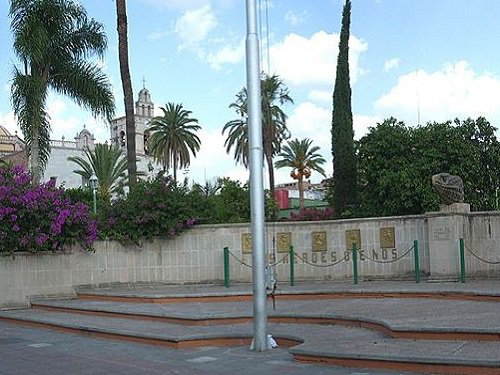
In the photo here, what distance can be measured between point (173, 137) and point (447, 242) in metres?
43.2

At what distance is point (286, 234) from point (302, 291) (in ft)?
13.5

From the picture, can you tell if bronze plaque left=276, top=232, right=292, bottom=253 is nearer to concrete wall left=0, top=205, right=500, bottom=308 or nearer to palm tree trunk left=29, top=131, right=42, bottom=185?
concrete wall left=0, top=205, right=500, bottom=308

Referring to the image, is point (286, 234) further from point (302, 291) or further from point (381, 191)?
point (381, 191)

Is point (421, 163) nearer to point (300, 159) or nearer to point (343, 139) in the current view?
point (343, 139)

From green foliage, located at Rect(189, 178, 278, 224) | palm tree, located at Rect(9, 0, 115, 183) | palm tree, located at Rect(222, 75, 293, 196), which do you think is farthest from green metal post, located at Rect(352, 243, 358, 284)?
palm tree, located at Rect(222, 75, 293, 196)

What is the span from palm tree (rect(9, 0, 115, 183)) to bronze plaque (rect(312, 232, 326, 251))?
35.7 ft

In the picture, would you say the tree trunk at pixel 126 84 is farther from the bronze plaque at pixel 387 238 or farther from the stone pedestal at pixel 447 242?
the stone pedestal at pixel 447 242

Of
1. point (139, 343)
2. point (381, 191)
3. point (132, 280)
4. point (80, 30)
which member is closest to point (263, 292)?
point (139, 343)

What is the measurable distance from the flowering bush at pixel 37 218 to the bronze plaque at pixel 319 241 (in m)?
6.57

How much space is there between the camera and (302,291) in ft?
52.1

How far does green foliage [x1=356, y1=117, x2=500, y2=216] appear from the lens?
26.2 metres

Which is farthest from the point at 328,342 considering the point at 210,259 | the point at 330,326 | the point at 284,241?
the point at 210,259

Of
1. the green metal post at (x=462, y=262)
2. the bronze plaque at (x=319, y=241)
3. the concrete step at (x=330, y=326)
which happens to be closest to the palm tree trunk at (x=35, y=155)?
the concrete step at (x=330, y=326)

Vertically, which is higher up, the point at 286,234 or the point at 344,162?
the point at 344,162
